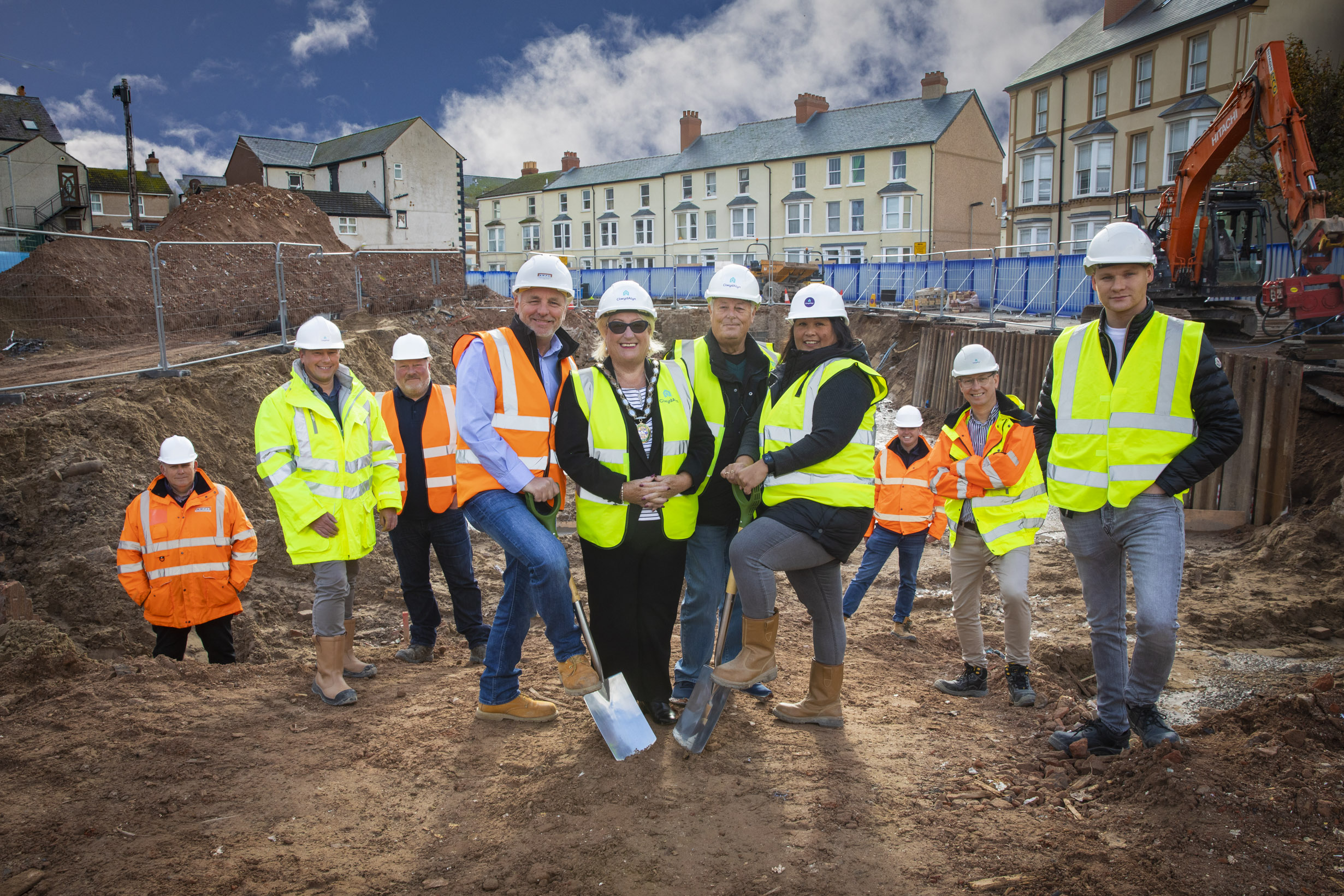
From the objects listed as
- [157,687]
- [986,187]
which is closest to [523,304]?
[157,687]

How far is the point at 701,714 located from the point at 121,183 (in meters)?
63.2

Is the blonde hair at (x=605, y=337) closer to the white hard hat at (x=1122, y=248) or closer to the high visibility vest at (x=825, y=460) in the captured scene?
the high visibility vest at (x=825, y=460)

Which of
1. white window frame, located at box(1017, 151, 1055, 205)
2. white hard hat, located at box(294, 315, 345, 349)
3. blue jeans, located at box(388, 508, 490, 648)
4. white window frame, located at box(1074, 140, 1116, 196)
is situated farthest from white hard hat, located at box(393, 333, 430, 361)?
white window frame, located at box(1017, 151, 1055, 205)

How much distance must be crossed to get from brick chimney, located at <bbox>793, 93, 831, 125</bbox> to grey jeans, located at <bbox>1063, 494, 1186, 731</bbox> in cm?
4627

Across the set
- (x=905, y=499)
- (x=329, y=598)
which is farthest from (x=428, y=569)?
(x=905, y=499)

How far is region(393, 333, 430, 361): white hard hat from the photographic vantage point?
18.7 ft

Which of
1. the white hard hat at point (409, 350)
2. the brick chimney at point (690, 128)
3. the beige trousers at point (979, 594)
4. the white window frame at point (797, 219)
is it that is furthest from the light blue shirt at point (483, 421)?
the brick chimney at point (690, 128)

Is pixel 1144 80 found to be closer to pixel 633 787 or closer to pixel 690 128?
pixel 690 128

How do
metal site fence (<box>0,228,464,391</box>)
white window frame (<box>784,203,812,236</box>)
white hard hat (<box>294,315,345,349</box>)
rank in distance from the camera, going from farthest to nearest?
white window frame (<box>784,203,812,236</box>) < metal site fence (<box>0,228,464,391</box>) < white hard hat (<box>294,315,345,349</box>)

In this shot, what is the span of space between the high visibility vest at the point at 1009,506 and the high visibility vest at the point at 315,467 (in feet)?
11.9

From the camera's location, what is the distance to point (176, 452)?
5238 millimetres

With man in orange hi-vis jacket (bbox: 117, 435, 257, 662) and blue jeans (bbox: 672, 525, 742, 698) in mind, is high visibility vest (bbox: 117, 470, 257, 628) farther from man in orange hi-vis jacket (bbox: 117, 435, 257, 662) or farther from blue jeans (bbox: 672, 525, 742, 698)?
blue jeans (bbox: 672, 525, 742, 698)

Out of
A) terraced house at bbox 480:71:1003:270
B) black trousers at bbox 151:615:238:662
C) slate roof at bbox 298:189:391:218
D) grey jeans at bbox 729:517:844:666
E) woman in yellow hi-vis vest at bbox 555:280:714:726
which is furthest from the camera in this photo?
slate roof at bbox 298:189:391:218

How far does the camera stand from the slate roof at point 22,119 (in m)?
42.8
